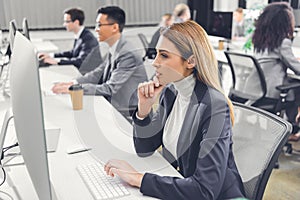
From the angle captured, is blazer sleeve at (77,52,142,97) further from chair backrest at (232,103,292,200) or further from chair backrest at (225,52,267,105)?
chair backrest at (232,103,292,200)

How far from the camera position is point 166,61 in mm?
1339

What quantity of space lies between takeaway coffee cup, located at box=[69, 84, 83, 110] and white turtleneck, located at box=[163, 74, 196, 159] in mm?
681

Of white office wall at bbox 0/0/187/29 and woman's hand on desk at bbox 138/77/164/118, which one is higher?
white office wall at bbox 0/0/187/29

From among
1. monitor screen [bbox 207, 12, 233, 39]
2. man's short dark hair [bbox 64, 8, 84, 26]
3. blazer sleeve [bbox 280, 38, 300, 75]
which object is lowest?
blazer sleeve [bbox 280, 38, 300, 75]

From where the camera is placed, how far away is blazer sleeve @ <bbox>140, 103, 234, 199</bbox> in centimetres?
114

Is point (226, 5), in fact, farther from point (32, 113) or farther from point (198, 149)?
point (32, 113)

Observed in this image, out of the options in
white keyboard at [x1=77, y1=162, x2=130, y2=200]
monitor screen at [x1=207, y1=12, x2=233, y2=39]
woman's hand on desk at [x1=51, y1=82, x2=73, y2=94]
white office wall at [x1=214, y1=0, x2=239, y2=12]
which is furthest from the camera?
white office wall at [x1=214, y1=0, x2=239, y2=12]

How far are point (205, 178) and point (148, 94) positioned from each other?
0.46 m

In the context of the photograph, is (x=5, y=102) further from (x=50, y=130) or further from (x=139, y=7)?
(x=139, y=7)

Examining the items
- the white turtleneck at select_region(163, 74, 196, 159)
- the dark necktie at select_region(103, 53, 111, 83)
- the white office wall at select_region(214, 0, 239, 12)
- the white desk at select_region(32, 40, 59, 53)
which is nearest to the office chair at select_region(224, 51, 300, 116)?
the dark necktie at select_region(103, 53, 111, 83)

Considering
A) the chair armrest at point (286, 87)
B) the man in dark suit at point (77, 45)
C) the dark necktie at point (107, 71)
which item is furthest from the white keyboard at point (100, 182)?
the man in dark suit at point (77, 45)

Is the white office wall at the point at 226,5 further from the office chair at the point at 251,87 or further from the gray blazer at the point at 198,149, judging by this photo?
the gray blazer at the point at 198,149

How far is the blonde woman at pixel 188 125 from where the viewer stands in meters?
1.16

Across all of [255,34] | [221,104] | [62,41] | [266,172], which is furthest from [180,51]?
[62,41]
